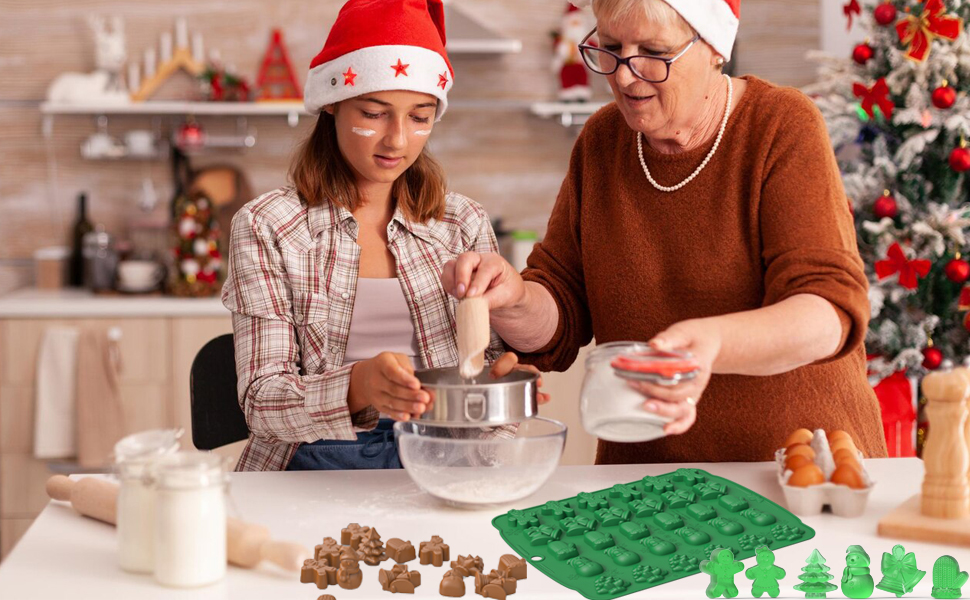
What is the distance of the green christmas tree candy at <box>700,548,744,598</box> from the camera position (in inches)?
41.6

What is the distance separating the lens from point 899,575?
107 cm

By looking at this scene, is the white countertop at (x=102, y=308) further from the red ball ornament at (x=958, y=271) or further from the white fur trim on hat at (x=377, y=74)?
the red ball ornament at (x=958, y=271)

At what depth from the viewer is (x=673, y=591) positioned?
3.50ft

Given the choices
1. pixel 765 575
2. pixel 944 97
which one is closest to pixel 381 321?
pixel 765 575

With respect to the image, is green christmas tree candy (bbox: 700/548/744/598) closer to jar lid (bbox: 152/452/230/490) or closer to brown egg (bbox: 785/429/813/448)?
brown egg (bbox: 785/429/813/448)

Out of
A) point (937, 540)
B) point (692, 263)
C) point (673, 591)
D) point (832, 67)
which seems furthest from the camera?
point (832, 67)

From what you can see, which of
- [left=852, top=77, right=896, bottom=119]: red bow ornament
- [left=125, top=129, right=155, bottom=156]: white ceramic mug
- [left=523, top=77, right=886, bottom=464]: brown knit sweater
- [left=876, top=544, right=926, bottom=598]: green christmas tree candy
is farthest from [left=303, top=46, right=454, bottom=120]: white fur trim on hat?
[left=125, top=129, right=155, bottom=156]: white ceramic mug

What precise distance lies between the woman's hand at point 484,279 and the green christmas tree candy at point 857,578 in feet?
1.93

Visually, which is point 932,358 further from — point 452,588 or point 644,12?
point 452,588

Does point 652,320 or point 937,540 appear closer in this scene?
point 937,540

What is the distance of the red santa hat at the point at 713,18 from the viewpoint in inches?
55.6

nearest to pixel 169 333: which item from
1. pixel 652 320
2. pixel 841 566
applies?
pixel 652 320

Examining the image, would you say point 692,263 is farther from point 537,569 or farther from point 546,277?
point 537,569

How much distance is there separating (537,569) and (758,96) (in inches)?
32.3
